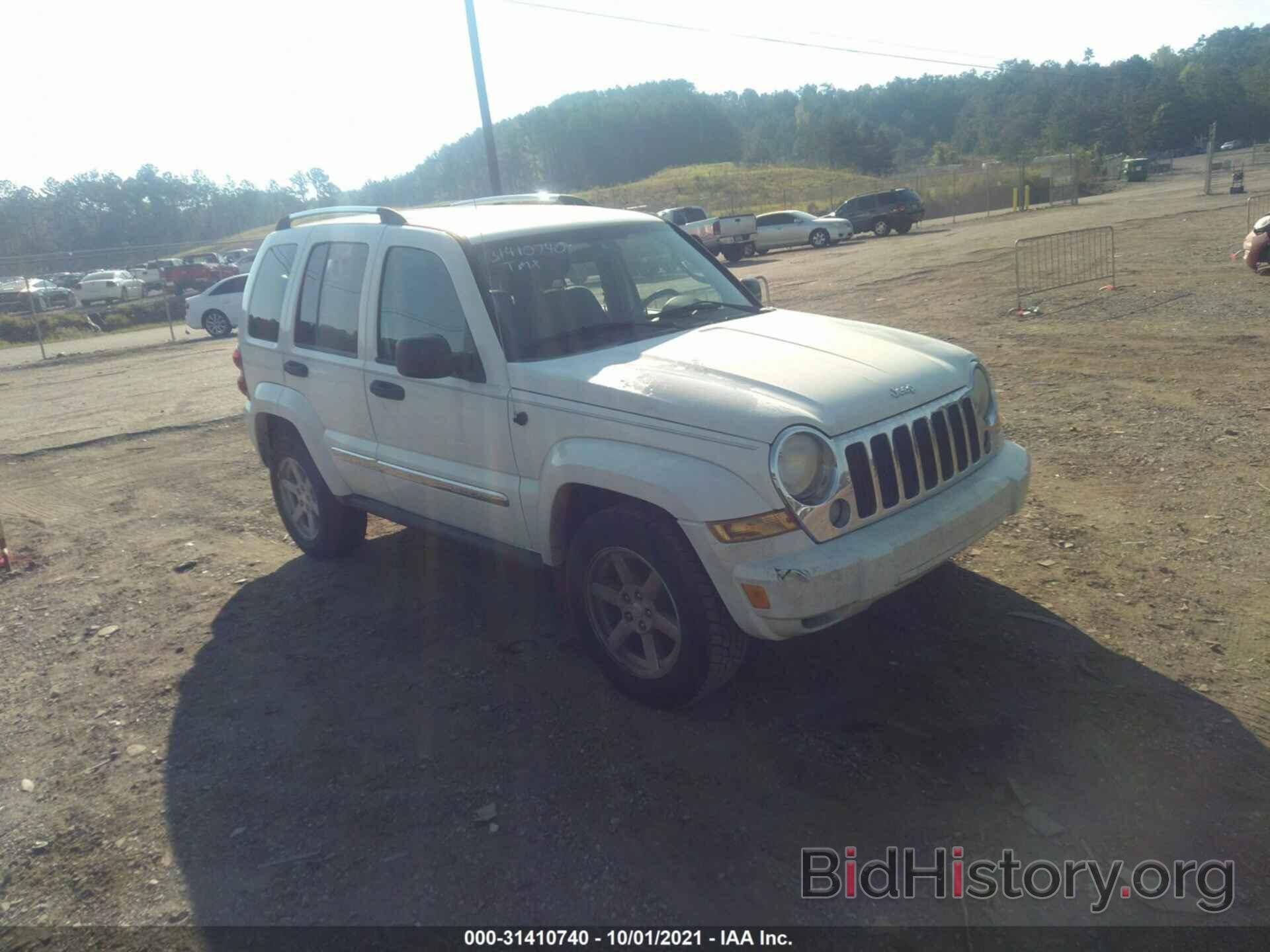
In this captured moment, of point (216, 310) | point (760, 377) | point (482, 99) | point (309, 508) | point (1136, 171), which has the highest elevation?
point (482, 99)

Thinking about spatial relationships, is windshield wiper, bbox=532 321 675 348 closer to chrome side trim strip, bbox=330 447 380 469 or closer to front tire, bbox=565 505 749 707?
front tire, bbox=565 505 749 707

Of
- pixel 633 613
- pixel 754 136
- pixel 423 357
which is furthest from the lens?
pixel 754 136

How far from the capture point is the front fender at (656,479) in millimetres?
3592

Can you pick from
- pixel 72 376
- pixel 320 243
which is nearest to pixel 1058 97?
pixel 72 376

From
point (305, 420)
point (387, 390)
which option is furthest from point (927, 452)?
point (305, 420)

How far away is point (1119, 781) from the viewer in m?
3.38

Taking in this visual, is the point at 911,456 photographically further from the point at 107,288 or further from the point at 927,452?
the point at 107,288

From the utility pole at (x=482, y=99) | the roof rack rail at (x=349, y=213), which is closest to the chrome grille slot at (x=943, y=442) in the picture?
the roof rack rail at (x=349, y=213)

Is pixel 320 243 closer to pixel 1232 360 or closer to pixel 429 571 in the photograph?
pixel 429 571

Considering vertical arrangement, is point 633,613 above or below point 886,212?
above

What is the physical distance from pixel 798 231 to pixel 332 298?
3414 centimetres

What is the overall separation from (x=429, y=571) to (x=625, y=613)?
2369 mm

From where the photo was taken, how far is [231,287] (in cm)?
2695

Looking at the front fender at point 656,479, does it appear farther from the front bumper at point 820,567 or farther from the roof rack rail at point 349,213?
the roof rack rail at point 349,213
